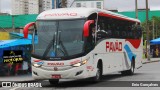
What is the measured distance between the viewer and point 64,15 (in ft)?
59.5

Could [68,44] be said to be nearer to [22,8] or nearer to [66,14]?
[66,14]

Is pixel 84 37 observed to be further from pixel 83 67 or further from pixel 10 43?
pixel 10 43

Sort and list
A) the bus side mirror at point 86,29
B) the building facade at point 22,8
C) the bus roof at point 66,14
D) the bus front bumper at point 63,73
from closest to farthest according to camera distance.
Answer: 1. the bus side mirror at point 86,29
2. the bus front bumper at point 63,73
3. the bus roof at point 66,14
4. the building facade at point 22,8

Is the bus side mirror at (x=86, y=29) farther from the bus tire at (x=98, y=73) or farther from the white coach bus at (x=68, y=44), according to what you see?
the bus tire at (x=98, y=73)

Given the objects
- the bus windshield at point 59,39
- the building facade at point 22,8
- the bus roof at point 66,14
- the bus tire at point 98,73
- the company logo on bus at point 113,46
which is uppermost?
the building facade at point 22,8

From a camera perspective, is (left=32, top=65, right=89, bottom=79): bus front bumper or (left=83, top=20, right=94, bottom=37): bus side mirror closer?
(left=83, top=20, right=94, bottom=37): bus side mirror

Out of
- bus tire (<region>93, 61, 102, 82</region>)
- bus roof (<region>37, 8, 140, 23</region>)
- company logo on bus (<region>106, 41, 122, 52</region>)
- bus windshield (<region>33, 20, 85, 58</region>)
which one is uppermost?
bus roof (<region>37, 8, 140, 23</region>)

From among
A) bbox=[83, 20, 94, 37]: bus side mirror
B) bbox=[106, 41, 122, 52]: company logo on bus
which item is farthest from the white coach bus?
bbox=[106, 41, 122, 52]: company logo on bus

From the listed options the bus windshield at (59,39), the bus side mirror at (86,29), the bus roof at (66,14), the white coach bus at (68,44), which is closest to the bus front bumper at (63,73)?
the white coach bus at (68,44)

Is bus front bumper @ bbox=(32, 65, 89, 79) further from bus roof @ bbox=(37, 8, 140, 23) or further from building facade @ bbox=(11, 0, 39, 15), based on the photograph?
building facade @ bbox=(11, 0, 39, 15)

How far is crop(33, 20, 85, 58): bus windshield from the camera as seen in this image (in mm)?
17500

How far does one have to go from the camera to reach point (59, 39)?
17625mm

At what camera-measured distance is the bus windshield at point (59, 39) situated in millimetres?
17500

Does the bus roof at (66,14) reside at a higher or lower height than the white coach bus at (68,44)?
higher
